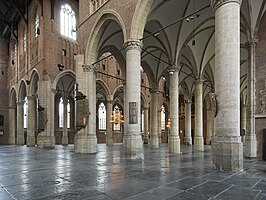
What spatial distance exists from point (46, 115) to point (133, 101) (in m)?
12.6

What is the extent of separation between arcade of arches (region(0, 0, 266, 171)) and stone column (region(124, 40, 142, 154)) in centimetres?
5

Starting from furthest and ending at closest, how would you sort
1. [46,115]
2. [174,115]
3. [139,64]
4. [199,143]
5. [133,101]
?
[46,115]
[199,143]
[174,115]
[139,64]
[133,101]

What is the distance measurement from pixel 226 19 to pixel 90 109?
9.70 meters

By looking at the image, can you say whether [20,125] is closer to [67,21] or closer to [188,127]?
[67,21]

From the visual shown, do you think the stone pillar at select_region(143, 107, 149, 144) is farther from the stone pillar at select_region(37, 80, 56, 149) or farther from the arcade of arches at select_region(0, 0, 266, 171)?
the stone pillar at select_region(37, 80, 56, 149)

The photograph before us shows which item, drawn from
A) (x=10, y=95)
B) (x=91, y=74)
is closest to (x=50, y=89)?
(x=91, y=74)

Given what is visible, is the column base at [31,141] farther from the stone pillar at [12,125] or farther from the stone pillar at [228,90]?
the stone pillar at [228,90]

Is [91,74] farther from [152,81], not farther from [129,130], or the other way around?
[152,81]

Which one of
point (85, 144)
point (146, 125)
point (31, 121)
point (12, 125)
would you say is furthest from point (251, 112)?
point (12, 125)

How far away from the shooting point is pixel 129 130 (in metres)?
11.7

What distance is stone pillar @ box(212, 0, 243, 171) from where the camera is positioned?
7551 millimetres

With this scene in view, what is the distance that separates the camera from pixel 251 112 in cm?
1198

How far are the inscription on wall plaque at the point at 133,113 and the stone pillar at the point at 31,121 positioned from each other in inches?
657

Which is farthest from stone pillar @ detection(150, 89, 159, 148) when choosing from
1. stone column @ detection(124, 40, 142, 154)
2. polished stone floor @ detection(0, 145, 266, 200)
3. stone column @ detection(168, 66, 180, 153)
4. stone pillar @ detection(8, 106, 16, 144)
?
stone pillar @ detection(8, 106, 16, 144)
